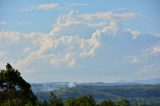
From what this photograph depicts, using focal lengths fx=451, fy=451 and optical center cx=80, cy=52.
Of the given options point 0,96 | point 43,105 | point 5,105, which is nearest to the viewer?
point 5,105

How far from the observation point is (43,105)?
171375 millimetres

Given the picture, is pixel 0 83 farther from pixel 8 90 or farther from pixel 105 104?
pixel 105 104

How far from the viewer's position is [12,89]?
492 ft

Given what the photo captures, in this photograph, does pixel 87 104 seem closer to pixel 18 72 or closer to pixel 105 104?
pixel 105 104

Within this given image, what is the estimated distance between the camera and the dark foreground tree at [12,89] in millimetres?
148163

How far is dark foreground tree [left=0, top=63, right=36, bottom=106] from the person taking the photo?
148163 mm

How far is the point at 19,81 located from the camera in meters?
151

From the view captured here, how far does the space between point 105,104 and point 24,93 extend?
152ft

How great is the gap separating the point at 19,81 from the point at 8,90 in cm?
469

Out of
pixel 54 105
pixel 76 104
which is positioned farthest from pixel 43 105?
pixel 76 104

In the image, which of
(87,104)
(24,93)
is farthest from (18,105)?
(87,104)

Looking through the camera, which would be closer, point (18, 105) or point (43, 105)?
point (18, 105)

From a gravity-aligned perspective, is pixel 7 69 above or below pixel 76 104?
above

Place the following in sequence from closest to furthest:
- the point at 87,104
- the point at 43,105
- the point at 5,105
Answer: the point at 5,105 → the point at 43,105 → the point at 87,104
